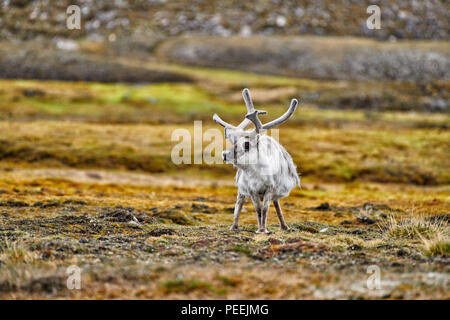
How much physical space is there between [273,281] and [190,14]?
426ft

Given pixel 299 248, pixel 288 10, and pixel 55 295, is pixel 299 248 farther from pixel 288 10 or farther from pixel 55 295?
pixel 288 10

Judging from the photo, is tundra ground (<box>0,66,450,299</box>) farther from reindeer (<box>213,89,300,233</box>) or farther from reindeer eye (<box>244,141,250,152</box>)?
reindeer eye (<box>244,141,250,152</box>)

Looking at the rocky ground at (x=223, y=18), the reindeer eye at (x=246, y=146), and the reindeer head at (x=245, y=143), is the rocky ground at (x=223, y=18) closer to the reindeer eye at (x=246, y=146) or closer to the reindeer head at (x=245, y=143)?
the reindeer head at (x=245, y=143)

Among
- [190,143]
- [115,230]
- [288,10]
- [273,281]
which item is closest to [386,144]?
[190,143]

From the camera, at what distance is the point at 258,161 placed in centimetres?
1700

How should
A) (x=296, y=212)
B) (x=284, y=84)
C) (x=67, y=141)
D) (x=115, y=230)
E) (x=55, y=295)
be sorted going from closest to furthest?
(x=55, y=295) < (x=115, y=230) < (x=296, y=212) < (x=67, y=141) < (x=284, y=84)

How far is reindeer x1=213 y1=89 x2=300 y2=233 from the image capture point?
54.5 feet

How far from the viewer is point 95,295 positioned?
11.9 metres

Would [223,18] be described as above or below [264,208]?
above

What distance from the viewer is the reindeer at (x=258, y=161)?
16625 mm
